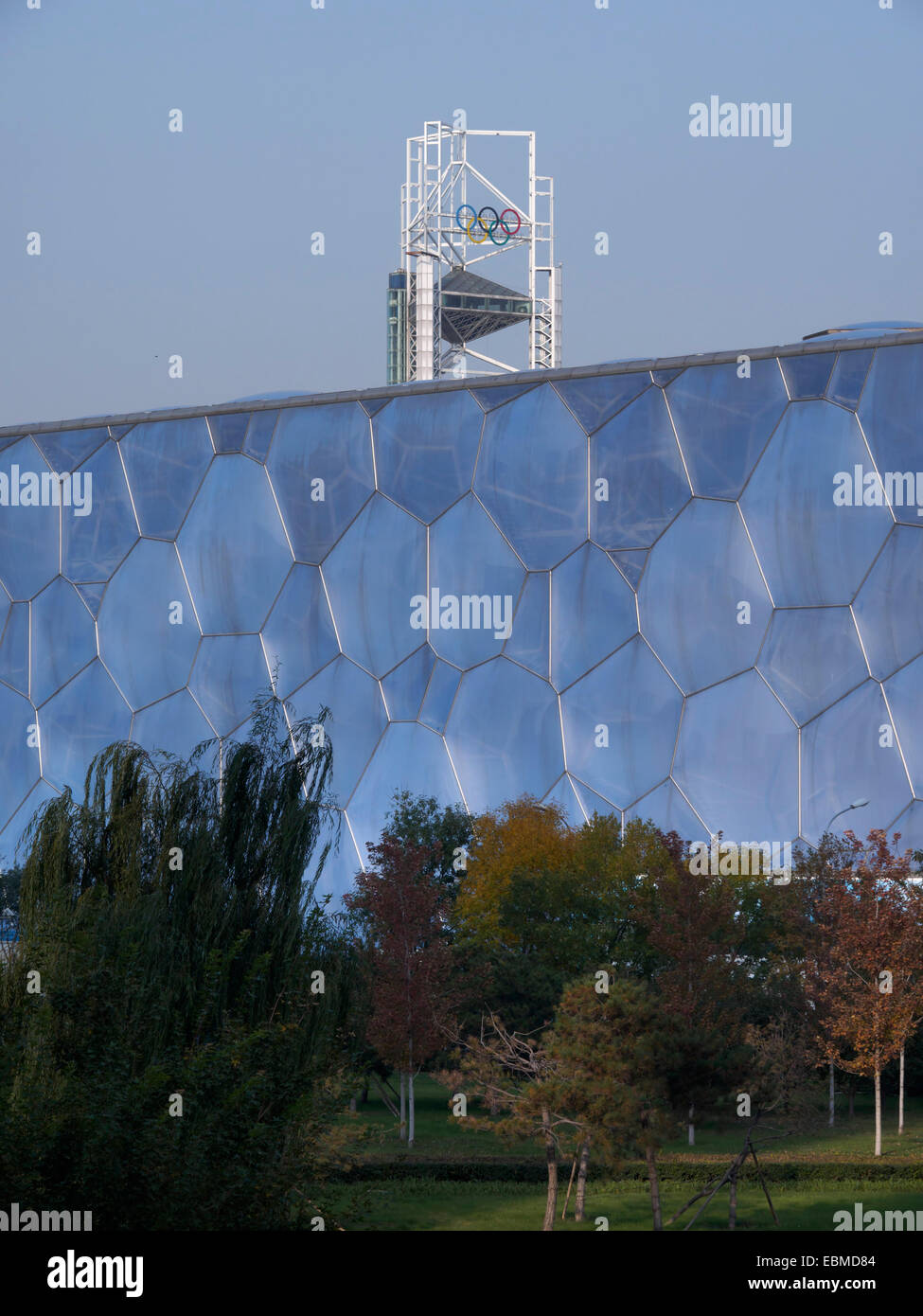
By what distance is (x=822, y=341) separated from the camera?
27.7 meters

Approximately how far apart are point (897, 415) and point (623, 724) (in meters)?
6.96

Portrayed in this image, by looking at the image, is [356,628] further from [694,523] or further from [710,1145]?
[710,1145]

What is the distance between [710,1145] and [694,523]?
10.7 m

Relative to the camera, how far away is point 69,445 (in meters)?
36.3

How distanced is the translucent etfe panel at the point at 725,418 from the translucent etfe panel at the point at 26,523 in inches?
574

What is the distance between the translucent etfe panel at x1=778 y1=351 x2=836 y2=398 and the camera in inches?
1094

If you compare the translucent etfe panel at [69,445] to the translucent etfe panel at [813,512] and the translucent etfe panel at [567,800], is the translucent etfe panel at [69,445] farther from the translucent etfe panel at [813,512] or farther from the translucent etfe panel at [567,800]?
the translucent etfe panel at [813,512]

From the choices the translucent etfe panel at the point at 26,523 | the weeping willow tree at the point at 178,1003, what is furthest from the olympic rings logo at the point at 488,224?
→ the weeping willow tree at the point at 178,1003

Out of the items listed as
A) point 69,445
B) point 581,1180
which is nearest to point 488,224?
point 69,445

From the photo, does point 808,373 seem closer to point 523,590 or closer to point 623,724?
point 523,590

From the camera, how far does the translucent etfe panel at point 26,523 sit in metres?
36.4

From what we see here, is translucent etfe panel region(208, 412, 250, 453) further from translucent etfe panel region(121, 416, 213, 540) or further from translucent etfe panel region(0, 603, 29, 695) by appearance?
translucent etfe panel region(0, 603, 29, 695)
